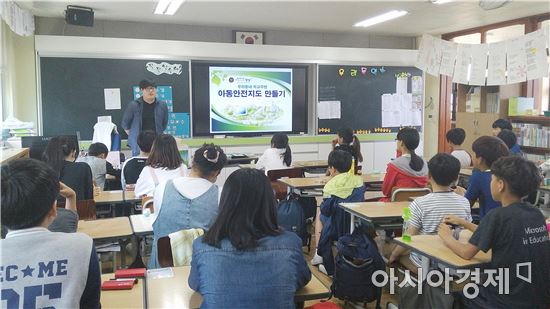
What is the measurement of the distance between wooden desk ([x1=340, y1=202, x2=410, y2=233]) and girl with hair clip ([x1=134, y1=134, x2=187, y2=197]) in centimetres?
134

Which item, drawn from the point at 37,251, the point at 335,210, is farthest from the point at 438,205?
the point at 37,251

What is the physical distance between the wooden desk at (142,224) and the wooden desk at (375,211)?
1.42 meters

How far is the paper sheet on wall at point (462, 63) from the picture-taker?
20.7 feet

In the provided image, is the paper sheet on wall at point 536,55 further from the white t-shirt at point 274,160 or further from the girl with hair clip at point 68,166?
the girl with hair clip at point 68,166

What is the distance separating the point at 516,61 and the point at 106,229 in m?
5.28

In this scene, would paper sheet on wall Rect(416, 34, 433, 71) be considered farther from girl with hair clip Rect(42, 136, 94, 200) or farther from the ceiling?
girl with hair clip Rect(42, 136, 94, 200)

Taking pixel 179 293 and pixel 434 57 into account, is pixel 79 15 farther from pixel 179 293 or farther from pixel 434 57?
pixel 179 293

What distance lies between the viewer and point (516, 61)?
5.79 m

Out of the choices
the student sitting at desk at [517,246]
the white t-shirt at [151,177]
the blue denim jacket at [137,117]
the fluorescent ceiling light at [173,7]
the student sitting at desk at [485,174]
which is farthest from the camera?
the blue denim jacket at [137,117]

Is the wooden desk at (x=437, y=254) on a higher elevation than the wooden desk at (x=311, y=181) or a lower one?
lower

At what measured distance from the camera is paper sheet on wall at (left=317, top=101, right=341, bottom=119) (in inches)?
310

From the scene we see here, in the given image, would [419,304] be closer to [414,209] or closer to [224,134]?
[414,209]

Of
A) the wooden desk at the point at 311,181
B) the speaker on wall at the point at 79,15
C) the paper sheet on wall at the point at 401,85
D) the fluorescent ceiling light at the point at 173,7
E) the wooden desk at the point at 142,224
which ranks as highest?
the fluorescent ceiling light at the point at 173,7

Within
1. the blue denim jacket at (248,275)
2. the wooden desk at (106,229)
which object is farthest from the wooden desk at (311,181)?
the blue denim jacket at (248,275)
